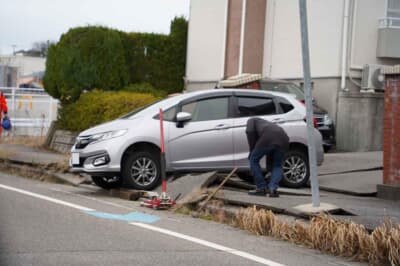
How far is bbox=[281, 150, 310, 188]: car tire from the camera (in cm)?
1370

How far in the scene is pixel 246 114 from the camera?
1387 cm

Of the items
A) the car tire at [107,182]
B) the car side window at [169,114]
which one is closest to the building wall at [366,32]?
the car side window at [169,114]

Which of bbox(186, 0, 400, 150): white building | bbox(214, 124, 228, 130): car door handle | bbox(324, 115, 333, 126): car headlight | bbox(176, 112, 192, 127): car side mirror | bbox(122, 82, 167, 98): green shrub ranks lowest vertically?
bbox(324, 115, 333, 126): car headlight

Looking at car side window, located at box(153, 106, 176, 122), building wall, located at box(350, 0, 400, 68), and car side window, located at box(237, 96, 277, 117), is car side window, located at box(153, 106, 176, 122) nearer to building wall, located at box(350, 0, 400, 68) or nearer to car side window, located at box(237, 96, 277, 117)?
car side window, located at box(237, 96, 277, 117)

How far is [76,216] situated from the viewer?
10414mm

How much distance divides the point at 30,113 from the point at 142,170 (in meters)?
15.5

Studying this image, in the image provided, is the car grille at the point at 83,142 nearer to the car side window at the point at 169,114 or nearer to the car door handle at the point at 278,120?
the car side window at the point at 169,114

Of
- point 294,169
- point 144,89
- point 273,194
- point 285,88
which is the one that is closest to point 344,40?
point 285,88

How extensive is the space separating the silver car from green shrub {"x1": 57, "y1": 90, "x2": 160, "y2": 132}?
5.91 metres

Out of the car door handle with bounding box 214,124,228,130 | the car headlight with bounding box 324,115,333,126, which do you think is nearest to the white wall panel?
the car headlight with bounding box 324,115,333,126

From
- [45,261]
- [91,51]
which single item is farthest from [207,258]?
[91,51]

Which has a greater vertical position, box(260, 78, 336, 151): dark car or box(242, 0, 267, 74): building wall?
box(242, 0, 267, 74): building wall

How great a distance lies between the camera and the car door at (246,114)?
13562 millimetres

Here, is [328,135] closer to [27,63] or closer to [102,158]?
[102,158]
